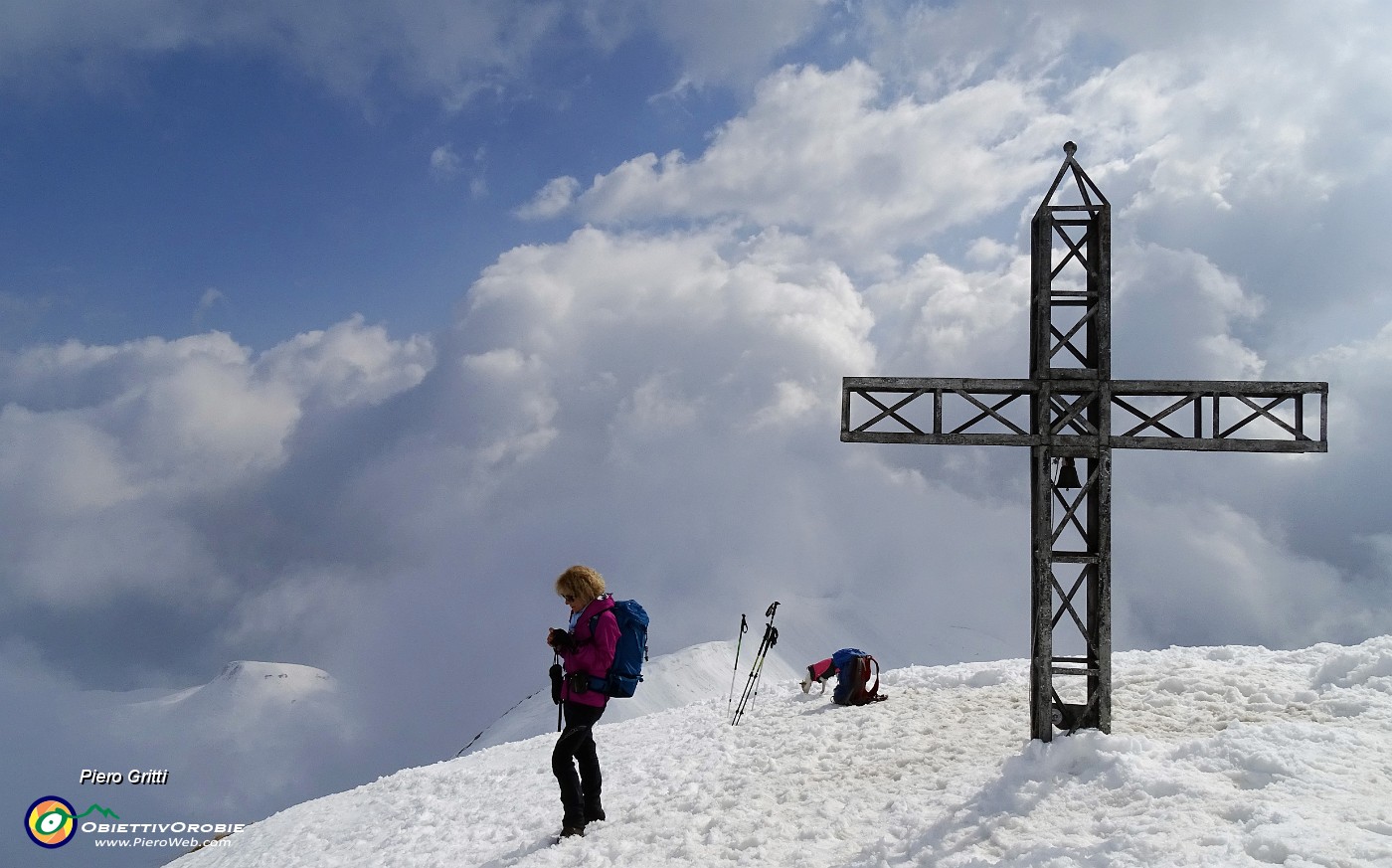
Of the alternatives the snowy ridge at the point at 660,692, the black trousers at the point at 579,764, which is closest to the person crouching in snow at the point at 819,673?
the black trousers at the point at 579,764

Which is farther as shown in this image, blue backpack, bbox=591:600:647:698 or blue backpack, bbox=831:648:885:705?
blue backpack, bbox=831:648:885:705

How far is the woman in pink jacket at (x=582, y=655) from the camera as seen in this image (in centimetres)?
917

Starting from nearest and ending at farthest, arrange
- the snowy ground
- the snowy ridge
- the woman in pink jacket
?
the snowy ground
the woman in pink jacket
the snowy ridge

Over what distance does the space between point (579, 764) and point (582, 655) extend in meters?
1.56

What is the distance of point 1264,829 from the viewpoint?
7516mm

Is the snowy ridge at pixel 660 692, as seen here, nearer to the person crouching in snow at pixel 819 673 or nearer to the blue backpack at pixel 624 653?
the person crouching in snow at pixel 819 673

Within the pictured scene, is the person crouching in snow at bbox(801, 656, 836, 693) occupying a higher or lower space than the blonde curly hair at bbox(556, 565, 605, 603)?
lower

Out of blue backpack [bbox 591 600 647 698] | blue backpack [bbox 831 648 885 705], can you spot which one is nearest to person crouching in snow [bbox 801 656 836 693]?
blue backpack [bbox 831 648 885 705]

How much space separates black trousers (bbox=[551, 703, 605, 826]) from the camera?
30.8ft

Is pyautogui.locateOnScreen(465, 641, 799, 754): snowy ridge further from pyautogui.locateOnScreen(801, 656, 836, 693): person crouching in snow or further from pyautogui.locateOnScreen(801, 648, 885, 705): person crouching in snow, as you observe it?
pyautogui.locateOnScreen(801, 648, 885, 705): person crouching in snow

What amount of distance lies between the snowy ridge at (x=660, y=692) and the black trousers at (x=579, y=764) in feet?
113

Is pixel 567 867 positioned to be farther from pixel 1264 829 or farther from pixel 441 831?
pixel 1264 829

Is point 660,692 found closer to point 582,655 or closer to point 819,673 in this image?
point 819,673

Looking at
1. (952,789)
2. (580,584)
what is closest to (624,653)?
(580,584)
